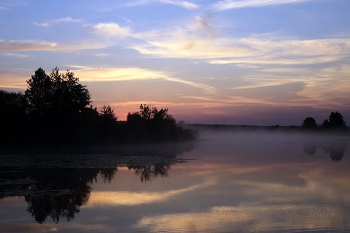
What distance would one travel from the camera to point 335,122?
107938 mm

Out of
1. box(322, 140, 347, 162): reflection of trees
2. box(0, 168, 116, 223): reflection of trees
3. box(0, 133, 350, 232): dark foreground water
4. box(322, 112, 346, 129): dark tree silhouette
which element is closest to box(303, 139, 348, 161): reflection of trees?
box(322, 140, 347, 162): reflection of trees

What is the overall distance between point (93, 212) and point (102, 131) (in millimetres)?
41279

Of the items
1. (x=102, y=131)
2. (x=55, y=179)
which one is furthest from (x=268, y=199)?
(x=102, y=131)

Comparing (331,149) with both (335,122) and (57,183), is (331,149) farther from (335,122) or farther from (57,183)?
(335,122)

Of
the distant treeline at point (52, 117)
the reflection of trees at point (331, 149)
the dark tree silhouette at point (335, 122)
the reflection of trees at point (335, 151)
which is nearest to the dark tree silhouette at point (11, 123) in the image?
the distant treeline at point (52, 117)

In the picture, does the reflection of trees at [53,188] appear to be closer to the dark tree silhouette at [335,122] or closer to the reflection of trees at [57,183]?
the reflection of trees at [57,183]

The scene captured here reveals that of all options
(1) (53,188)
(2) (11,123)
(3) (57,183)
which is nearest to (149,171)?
(3) (57,183)

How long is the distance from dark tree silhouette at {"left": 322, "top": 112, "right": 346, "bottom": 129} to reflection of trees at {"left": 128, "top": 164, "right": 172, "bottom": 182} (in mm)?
94446

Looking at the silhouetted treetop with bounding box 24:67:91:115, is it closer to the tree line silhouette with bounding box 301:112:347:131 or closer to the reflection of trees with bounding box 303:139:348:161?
the reflection of trees with bounding box 303:139:348:161

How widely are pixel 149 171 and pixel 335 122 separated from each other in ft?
321

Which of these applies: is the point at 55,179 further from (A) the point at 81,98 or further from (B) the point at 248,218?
(A) the point at 81,98

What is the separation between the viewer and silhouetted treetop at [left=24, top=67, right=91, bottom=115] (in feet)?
147

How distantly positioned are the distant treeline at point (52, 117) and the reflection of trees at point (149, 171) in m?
22.8

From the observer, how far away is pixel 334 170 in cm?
2105
